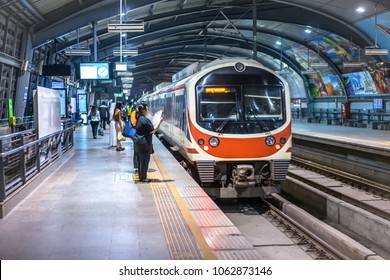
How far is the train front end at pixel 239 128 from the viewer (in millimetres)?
9391

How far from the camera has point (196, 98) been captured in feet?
31.5

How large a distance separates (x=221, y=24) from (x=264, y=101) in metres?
27.3

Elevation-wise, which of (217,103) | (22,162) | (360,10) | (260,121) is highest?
(360,10)

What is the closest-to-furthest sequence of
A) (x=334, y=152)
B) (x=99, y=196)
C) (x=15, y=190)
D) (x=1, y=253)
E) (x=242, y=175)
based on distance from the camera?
(x=1, y=253) → (x=15, y=190) → (x=99, y=196) → (x=242, y=175) → (x=334, y=152)

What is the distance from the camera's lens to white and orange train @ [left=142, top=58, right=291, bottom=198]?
30.8ft

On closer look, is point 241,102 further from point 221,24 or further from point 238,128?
point 221,24

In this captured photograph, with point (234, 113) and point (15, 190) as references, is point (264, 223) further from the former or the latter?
point (15, 190)

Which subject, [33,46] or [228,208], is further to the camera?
[33,46]

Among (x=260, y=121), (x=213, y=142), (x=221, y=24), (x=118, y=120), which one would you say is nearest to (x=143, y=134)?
(x=213, y=142)

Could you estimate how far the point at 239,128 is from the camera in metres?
9.52

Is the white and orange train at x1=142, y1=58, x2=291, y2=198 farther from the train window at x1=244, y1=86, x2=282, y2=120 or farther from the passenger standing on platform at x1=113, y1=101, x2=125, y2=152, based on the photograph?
the passenger standing on platform at x1=113, y1=101, x2=125, y2=152

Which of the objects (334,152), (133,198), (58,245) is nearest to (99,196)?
(133,198)

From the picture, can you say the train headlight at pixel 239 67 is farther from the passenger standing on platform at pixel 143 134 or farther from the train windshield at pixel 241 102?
the passenger standing on platform at pixel 143 134

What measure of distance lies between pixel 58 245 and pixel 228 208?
20.0ft
